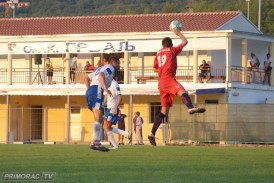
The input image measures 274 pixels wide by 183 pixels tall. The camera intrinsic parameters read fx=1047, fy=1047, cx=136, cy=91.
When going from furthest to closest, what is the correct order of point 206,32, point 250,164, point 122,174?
point 206,32
point 250,164
point 122,174

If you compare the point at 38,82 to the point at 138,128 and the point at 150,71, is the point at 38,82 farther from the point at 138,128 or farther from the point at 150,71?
the point at 138,128

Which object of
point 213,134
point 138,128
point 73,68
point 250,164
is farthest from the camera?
point 73,68

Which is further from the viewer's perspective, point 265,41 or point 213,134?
point 265,41

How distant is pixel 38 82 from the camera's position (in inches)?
2285

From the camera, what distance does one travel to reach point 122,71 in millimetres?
57406

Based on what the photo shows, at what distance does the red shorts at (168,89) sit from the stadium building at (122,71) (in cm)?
2935

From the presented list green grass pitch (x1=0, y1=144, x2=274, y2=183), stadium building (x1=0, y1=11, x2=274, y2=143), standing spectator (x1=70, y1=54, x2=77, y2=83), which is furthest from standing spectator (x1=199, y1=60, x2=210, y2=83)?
green grass pitch (x1=0, y1=144, x2=274, y2=183)

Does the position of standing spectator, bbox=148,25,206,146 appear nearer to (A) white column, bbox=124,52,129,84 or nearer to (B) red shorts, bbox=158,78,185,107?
(B) red shorts, bbox=158,78,185,107

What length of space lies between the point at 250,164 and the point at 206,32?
36556 mm

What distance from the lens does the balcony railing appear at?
5512 cm

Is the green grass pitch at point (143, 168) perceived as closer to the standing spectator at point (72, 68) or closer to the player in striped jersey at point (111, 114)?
the player in striped jersey at point (111, 114)

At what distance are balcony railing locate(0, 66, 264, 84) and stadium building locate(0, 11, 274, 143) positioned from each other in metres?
0.05

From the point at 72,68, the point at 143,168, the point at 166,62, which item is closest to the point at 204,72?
the point at 72,68

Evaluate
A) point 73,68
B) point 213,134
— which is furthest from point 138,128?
point 73,68
